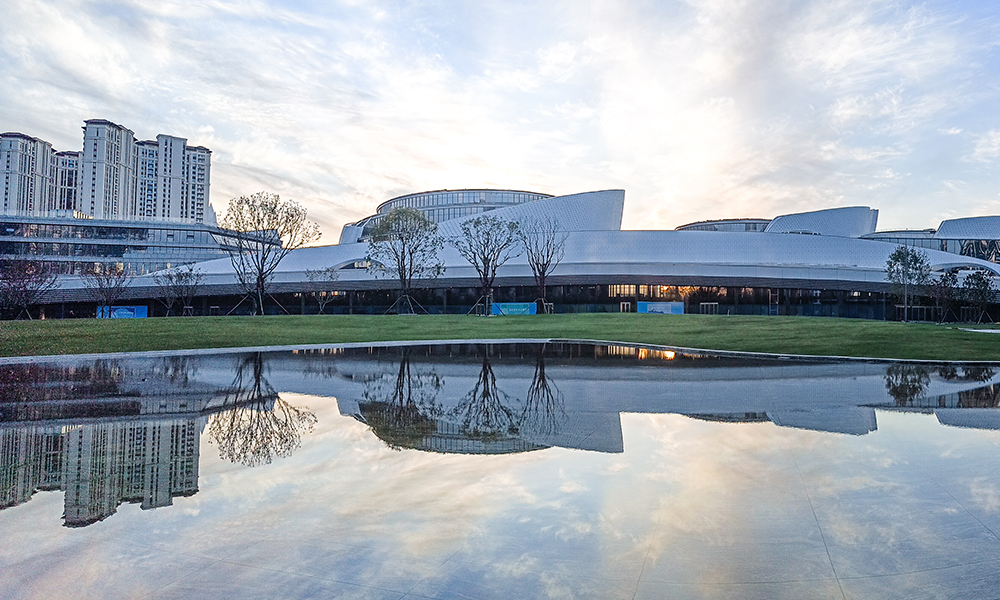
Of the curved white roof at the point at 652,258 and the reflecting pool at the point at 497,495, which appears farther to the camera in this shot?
the curved white roof at the point at 652,258

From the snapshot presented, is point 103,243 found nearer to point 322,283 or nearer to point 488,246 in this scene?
point 322,283

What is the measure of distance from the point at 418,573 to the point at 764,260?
56603 millimetres

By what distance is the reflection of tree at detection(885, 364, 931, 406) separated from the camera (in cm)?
1072

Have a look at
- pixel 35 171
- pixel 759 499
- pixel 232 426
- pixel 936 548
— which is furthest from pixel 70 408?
pixel 35 171

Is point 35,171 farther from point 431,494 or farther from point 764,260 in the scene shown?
point 431,494

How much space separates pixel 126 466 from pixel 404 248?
42.7 m

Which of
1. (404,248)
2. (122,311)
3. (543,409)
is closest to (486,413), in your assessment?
(543,409)

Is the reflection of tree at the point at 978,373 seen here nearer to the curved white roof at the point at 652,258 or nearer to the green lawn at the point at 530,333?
the green lawn at the point at 530,333

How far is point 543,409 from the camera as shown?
9.13 metres

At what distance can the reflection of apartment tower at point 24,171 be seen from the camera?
131000 mm

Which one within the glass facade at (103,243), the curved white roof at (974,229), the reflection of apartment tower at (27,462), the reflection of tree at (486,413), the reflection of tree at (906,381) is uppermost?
the curved white roof at (974,229)

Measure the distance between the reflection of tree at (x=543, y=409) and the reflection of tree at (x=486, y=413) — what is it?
23 cm

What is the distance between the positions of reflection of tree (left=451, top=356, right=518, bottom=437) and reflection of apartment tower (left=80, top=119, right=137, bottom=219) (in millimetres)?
158240

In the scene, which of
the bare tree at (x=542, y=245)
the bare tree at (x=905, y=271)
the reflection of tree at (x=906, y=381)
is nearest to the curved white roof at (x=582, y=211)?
the bare tree at (x=542, y=245)
